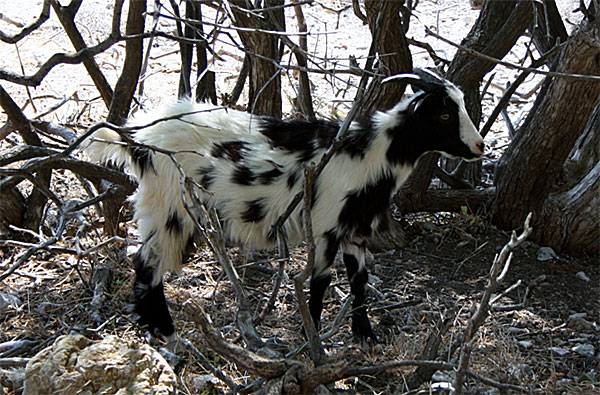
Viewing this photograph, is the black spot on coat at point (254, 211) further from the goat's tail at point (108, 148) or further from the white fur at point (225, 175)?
the goat's tail at point (108, 148)

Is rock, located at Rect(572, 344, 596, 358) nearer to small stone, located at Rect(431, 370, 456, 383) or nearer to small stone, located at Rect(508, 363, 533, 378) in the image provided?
small stone, located at Rect(508, 363, 533, 378)

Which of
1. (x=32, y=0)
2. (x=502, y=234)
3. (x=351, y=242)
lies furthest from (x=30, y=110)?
(x=502, y=234)

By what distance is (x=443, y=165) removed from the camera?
6297mm

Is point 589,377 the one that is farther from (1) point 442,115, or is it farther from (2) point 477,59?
(2) point 477,59

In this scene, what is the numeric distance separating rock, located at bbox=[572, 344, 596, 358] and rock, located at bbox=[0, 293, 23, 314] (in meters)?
3.58

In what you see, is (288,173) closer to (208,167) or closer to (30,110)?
(208,167)

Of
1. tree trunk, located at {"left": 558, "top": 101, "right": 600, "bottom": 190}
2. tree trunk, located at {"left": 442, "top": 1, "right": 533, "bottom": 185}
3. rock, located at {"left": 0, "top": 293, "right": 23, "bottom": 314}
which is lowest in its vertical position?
rock, located at {"left": 0, "top": 293, "right": 23, "bottom": 314}

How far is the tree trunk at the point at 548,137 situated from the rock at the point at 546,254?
13 centimetres

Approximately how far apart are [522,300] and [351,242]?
4.45 feet

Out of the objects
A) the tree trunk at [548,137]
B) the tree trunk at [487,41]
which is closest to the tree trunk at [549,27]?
the tree trunk at [487,41]

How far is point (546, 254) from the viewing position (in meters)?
5.28

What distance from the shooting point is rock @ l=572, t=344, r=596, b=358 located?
4.11 m

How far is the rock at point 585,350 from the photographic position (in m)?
4.11

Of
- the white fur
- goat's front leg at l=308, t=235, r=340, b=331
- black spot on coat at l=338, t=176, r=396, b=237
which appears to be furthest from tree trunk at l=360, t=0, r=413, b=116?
goat's front leg at l=308, t=235, r=340, b=331
